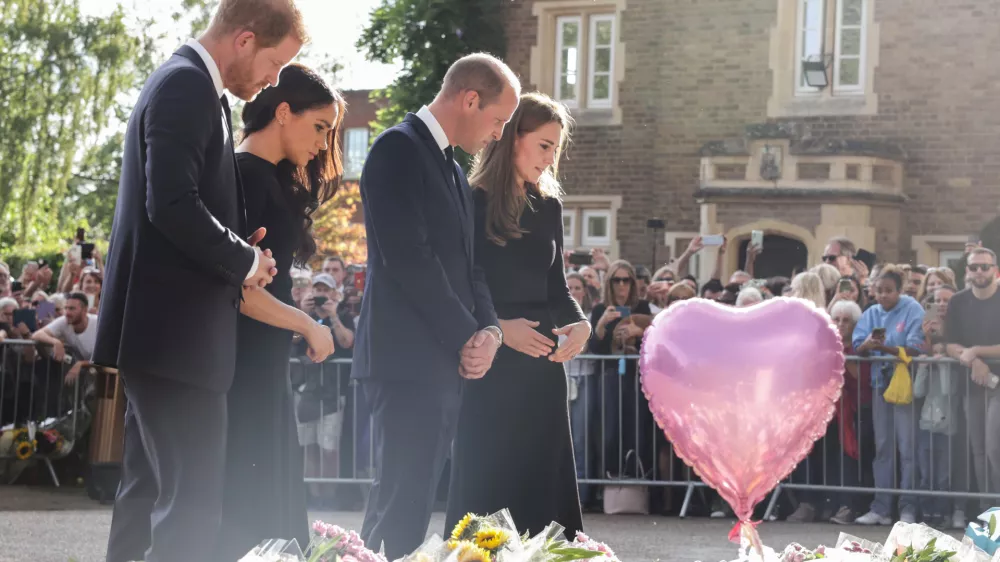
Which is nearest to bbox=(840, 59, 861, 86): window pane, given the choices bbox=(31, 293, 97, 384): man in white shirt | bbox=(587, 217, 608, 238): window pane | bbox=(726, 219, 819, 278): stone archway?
bbox=(726, 219, 819, 278): stone archway

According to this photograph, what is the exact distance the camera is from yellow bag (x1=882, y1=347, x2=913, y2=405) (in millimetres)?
9797

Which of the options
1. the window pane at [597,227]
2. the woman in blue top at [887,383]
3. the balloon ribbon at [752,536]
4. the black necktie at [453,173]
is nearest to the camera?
the balloon ribbon at [752,536]

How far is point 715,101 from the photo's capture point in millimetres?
22641

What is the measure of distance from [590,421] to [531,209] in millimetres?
5759

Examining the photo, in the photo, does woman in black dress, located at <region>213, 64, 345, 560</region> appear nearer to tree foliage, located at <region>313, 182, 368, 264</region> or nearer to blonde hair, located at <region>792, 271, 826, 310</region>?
blonde hair, located at <region>792, 271, 826, 310</region>

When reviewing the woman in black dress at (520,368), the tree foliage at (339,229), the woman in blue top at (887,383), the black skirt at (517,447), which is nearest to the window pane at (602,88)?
the woman in blue top at (887,383)

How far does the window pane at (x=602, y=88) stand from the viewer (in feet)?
77.8

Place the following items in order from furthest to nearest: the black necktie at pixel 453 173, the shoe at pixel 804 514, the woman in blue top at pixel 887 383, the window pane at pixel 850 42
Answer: the window pane at pixel 850 42 → the shoe at pixel 804 514 → the woman in blue top at pixel 887 383 → the black necktie at pixel 453 173

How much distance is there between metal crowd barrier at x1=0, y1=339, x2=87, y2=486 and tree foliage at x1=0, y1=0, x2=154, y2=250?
22.5 meters

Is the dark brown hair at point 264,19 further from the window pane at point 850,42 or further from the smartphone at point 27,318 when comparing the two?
the window pane at point 850,42

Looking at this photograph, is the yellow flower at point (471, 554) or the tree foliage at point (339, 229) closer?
the yellow flower at point (471, 554)

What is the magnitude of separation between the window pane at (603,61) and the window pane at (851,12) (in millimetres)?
3930

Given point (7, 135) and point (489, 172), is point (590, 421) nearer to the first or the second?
point (489, 172)

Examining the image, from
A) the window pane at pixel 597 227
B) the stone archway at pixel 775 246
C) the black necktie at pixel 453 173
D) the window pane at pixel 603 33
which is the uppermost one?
the window pane at pixel 603 33
